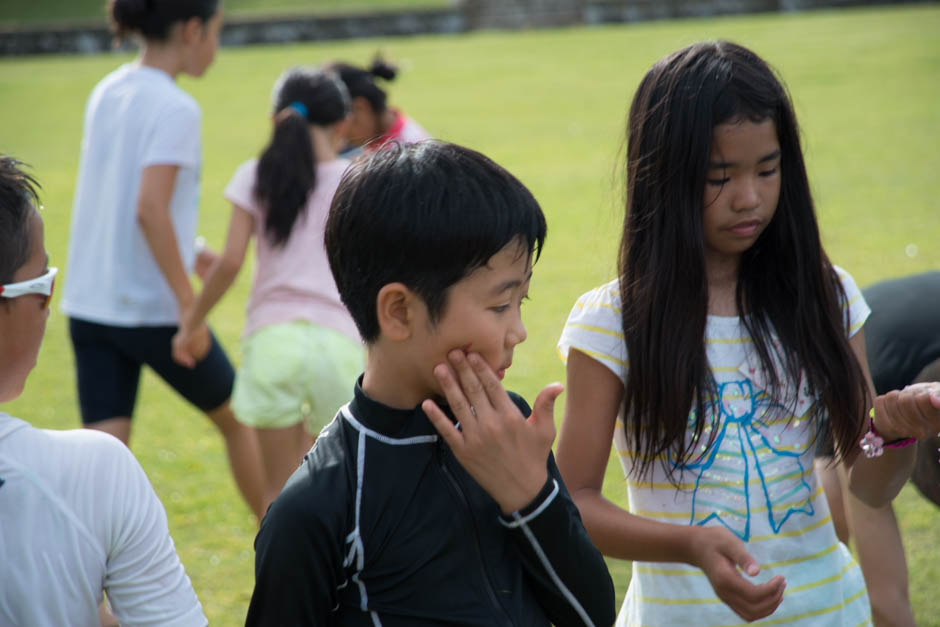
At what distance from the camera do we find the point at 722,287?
7.38ft

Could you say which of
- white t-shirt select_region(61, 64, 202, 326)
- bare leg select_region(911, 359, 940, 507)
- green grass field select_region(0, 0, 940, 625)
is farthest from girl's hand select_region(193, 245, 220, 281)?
bare leg select_region(911, 359, 940, 507)

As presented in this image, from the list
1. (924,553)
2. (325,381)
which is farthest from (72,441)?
(924,553)

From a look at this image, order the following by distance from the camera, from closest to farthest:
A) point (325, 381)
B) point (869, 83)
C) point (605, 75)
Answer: point (325, 381)
point (869, 83)
point (605, 75)

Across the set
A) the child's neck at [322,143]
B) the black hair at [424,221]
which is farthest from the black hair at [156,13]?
the black hair at [424,221]

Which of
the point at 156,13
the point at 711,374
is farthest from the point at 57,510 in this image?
the point at 156,13

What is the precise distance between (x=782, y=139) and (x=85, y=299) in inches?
110

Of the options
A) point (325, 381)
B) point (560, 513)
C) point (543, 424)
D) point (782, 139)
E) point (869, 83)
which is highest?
point (782, 139)

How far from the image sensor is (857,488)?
93.7 inches

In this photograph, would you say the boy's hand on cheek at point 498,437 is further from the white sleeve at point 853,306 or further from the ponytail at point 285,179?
the ponytail at point 285,179

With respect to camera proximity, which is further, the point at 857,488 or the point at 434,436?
the point at 857,488

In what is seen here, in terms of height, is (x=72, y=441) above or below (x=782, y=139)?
below

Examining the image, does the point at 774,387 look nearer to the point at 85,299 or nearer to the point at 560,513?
the point at 560,513

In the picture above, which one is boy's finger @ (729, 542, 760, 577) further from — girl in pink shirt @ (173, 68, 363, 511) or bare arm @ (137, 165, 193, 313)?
bare arm @ (137, 165, 193, 313)

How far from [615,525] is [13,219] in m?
1.19
